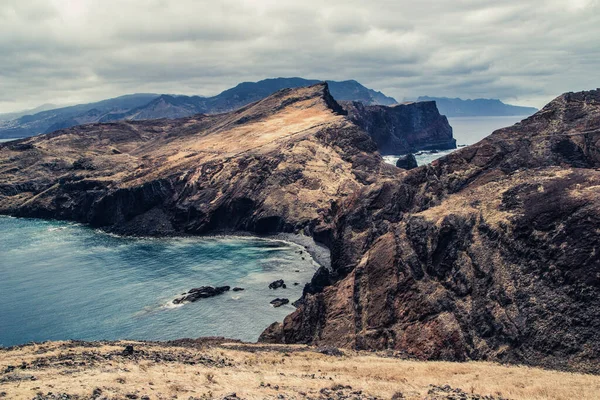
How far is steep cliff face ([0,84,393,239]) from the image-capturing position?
133m

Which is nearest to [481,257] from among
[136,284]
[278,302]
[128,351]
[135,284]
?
[278,302]

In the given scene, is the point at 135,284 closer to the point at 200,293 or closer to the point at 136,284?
the point at 136,284

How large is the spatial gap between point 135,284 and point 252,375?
61.3 meters

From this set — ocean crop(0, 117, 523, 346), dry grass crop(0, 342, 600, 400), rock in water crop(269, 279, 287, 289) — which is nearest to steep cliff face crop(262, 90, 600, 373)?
dry grass crop(0, 342, 600, 400)

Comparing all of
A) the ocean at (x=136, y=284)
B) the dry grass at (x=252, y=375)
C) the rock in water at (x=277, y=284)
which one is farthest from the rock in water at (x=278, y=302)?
the dry grass at (x=252, y=375)

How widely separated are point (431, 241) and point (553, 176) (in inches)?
658

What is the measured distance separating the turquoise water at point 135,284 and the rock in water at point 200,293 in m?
1.60

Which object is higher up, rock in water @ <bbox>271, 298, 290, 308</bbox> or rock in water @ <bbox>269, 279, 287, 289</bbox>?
rock in water @ <bbox>269, 279, 287, 289</bbox>

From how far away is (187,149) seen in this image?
18712 cm

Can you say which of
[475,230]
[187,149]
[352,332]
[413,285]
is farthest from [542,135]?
[187,149]

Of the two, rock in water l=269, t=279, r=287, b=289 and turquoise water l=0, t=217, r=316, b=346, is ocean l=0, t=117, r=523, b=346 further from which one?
rock in water l=269, t=279, r=287, b=289

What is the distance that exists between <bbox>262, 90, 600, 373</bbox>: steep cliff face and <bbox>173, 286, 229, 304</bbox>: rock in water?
61.7 feet

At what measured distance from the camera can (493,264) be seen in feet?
169

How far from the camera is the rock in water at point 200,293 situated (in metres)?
80.3
